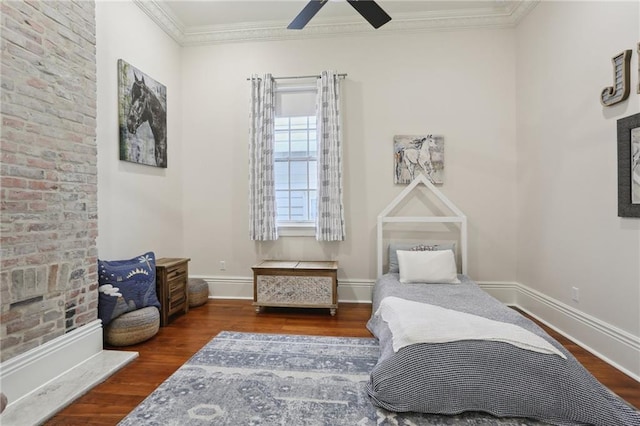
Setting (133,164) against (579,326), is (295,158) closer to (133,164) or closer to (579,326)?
(133,164)

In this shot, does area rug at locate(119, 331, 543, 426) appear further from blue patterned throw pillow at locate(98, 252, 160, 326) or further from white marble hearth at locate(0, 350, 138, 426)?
blue patterned throw pillow at locate(98, 252, 160, 326)

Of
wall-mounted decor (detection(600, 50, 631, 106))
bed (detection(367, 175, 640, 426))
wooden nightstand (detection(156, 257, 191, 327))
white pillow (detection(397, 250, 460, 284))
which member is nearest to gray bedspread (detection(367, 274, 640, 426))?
bed (detection(367, 175, 640, 426))

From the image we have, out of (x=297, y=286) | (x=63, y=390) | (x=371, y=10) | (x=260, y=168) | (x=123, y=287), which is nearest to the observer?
(x=63, y=390)

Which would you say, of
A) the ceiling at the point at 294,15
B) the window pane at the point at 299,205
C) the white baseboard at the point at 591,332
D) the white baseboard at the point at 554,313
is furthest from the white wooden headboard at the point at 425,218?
the ceiling at the point at 294,15

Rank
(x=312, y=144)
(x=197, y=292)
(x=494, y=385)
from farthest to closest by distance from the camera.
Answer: (x=312, y=144), (x=197, y=292), (x=494, y=385)

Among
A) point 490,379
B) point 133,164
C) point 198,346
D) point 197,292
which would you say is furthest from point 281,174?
point 490,379

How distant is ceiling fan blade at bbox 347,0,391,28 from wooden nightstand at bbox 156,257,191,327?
295 cm

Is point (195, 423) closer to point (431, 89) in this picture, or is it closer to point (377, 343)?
point (377, 343)

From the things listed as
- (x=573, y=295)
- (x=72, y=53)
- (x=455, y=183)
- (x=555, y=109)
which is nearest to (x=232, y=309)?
(x=72, y=53)

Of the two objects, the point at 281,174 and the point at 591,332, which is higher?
the point at 281,174

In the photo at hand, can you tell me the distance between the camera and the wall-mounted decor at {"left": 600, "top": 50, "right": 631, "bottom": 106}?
2.05 meters

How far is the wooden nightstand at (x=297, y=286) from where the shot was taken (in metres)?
3.25

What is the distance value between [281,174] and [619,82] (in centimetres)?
326

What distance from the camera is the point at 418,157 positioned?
3.59 m
